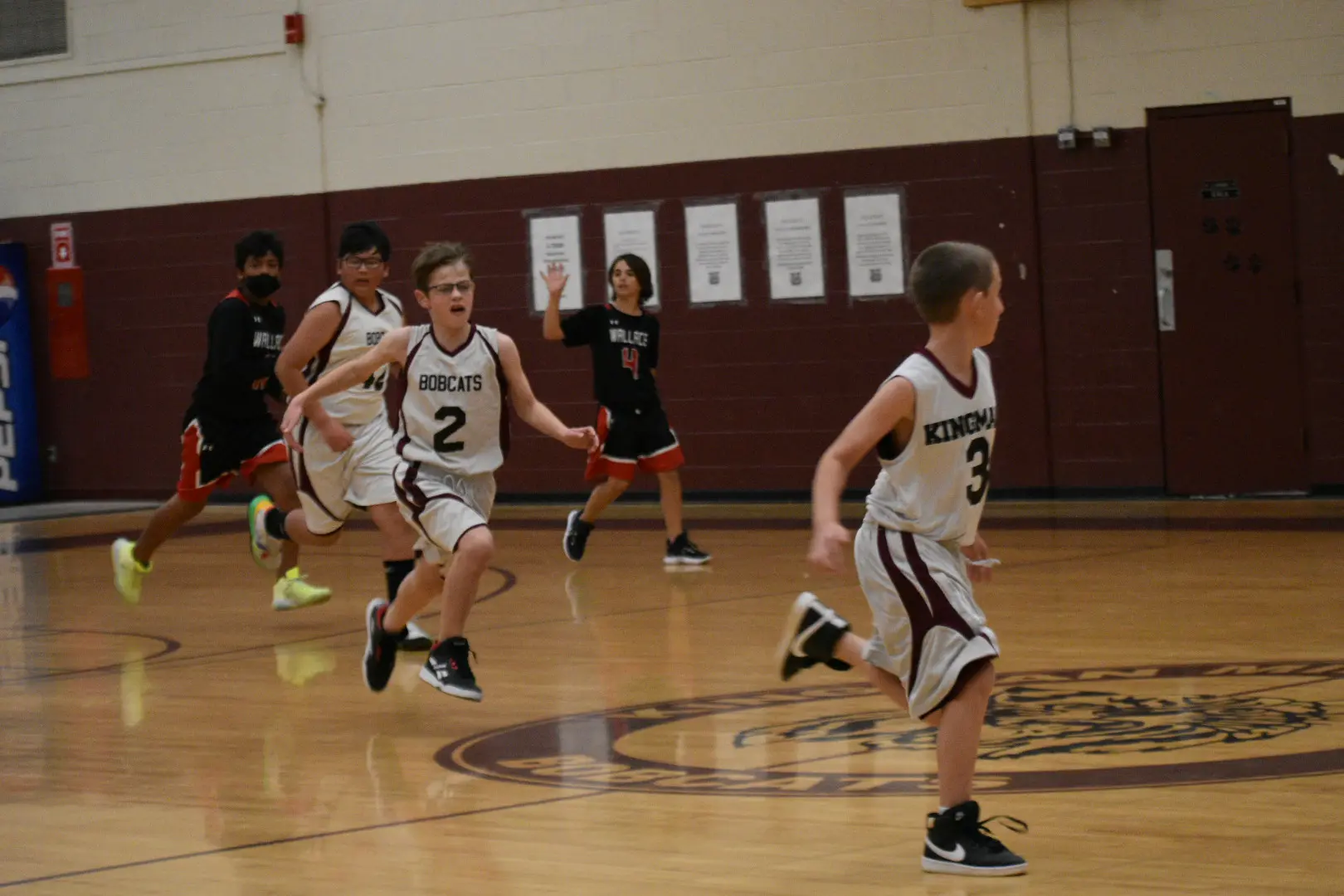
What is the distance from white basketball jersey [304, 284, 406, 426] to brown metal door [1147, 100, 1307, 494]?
6159 millimetres

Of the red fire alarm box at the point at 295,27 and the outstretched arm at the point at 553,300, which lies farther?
the red fire alarm box at the point at 295,27

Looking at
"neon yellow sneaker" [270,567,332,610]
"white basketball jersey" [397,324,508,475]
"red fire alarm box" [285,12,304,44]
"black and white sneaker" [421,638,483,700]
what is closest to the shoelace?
"black and white sneaker" [421,638,483,700]

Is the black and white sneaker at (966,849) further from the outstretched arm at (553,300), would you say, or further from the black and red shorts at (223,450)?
the black and red shorts at (223,450)

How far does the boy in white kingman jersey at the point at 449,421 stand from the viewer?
6.40m

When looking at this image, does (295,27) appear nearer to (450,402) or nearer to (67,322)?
(67,322)

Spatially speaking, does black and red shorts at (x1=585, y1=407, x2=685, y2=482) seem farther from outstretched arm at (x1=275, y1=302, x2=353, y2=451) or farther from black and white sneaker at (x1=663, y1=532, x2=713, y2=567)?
outstretched arm at (x1=275, y1=302, x2=353, y2=451)

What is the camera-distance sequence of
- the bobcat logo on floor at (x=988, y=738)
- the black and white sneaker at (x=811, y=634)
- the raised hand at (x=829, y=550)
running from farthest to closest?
the bobcat logo on floor at (x=988, y=738)
the black and white sneaker at (x=811, y=634)
the raised hand at (x=829, y=550)

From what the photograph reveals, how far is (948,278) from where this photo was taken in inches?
171

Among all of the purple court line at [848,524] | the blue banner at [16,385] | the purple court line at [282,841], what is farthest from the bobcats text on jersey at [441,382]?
the blue banner at [16,385]

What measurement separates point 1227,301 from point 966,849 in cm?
881

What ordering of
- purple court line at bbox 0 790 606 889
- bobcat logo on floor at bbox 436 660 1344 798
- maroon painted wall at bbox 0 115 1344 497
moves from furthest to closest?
maroon painted wall at bbox 0 115 1344 497, bobcat logo on floor at bbox 436 660 1344 798, purple court line at bbox 0 790 606 889

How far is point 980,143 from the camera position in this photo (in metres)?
12.8

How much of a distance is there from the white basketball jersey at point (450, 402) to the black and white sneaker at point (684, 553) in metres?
3.88

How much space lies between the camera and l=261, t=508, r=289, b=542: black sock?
9070 millimetres
